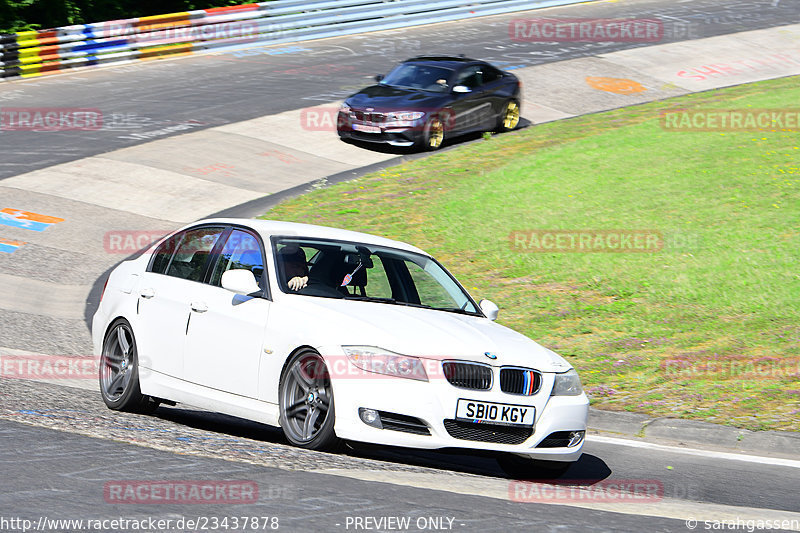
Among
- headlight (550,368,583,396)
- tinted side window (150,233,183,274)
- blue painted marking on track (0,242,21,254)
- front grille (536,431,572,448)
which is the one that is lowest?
blue painted marking on track (0,242,21,254)

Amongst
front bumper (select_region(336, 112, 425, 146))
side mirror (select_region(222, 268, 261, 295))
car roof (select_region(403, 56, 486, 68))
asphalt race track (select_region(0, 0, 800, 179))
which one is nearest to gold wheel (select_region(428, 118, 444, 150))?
front bumper (select_region(336, 112, 425, 146))

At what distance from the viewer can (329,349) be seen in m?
7.05

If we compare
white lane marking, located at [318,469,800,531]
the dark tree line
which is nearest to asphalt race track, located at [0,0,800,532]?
A: white lane marking, located at [318,469,800,531]

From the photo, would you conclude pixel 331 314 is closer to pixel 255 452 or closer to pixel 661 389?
pixel 255 452

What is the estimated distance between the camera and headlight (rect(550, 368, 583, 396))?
7462 millimetres

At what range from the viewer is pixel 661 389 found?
10.2m

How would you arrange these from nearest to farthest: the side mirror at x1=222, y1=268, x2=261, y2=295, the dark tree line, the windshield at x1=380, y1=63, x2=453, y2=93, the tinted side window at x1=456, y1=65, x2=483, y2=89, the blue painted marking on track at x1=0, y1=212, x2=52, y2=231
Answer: the side mirror at x1=222, y1=268, x2=261, y2=295 → the blue painted marking on track at x1=0, y1=212, x2=52, y2=231 → the windshield at x1=380, y1=63, x2=453, y2=93 → the tinted side window at x1=456, y1=65, x2=483, y2=89 → the dark tree line

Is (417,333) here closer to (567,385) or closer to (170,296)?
(567,385)

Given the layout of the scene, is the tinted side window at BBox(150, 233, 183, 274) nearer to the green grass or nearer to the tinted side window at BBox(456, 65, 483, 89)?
the green grass

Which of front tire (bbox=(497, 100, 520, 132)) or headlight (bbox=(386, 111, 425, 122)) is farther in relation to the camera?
front tire (bbox=(497, 100, 520, 132))

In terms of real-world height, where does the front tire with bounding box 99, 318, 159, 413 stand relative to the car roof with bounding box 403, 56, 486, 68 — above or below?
below

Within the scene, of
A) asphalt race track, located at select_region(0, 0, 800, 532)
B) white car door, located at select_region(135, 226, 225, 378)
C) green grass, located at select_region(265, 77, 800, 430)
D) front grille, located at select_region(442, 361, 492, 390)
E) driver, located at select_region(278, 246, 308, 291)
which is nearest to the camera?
asphalt race track, located at select_region(0, 0, 800, 532)

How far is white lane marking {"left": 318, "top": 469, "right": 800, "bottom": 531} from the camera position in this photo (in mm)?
6141

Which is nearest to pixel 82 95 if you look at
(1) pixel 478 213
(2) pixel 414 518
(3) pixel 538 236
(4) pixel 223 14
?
(4) pixel 223 14
